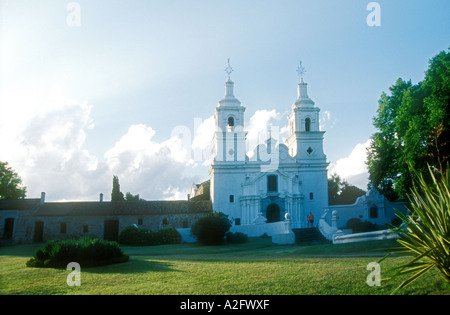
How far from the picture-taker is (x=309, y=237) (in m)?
28.0

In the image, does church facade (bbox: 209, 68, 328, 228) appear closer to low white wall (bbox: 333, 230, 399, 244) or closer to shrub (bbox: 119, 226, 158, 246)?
shrub (bbox: 119, 226, 158, 246)

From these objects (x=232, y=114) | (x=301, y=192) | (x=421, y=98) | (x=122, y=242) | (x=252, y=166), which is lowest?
(x=122, y=242)

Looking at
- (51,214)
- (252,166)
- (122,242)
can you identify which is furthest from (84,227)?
(252,166)

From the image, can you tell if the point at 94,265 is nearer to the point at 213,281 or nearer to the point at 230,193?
the point at 213,281

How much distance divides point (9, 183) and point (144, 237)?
24120 mm

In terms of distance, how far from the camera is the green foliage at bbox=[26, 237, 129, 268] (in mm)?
12555

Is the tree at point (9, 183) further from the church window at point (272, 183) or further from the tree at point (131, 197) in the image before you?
the church window at point (272, 183)

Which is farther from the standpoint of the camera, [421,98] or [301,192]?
[301,192]

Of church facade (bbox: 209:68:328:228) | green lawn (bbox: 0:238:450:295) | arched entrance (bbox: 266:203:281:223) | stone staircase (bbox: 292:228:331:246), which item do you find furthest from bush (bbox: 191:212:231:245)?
green lawn (bbox: 0:238:450:295)

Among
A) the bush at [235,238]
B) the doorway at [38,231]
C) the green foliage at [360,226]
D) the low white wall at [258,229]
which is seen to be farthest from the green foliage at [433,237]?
the doorway at [38,231]

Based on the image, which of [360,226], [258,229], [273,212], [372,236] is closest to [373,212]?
[360,226]

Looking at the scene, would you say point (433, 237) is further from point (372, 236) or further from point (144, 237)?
point (144, 237)

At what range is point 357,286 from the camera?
7.73 meters

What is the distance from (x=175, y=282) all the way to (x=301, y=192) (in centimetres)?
3045
